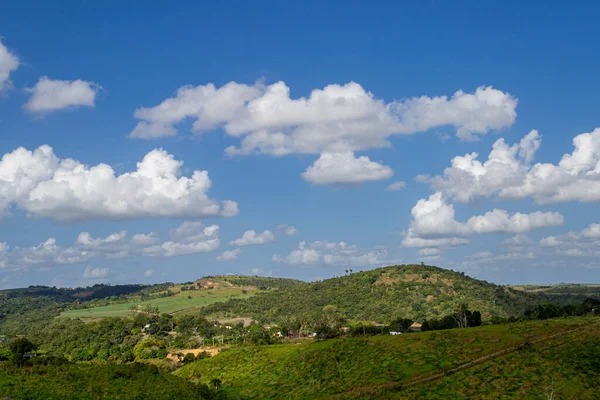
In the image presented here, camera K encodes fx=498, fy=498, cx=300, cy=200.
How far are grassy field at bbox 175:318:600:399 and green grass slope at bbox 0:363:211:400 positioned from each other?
24.3 m

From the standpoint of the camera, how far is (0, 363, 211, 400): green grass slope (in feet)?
319

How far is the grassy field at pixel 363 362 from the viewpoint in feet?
377

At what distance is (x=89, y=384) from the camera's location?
354 ft

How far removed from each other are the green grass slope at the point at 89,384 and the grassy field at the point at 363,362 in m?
24.3

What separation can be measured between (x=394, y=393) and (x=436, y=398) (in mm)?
8696

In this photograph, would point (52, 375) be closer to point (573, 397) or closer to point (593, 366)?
point (573, 397)

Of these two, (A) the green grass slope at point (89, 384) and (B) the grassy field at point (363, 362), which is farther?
(B) the grassy field at point (363, 362)

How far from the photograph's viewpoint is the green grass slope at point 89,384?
319 feet

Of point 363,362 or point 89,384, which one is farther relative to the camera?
point 363,362

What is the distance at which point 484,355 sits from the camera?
4550 inches

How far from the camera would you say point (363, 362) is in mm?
130750

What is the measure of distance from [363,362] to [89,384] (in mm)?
66357

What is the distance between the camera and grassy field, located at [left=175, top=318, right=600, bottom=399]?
11481 centimetres

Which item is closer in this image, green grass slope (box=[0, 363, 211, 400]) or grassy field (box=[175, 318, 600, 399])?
green grass slope (box=[0, 363, 211, 400])
